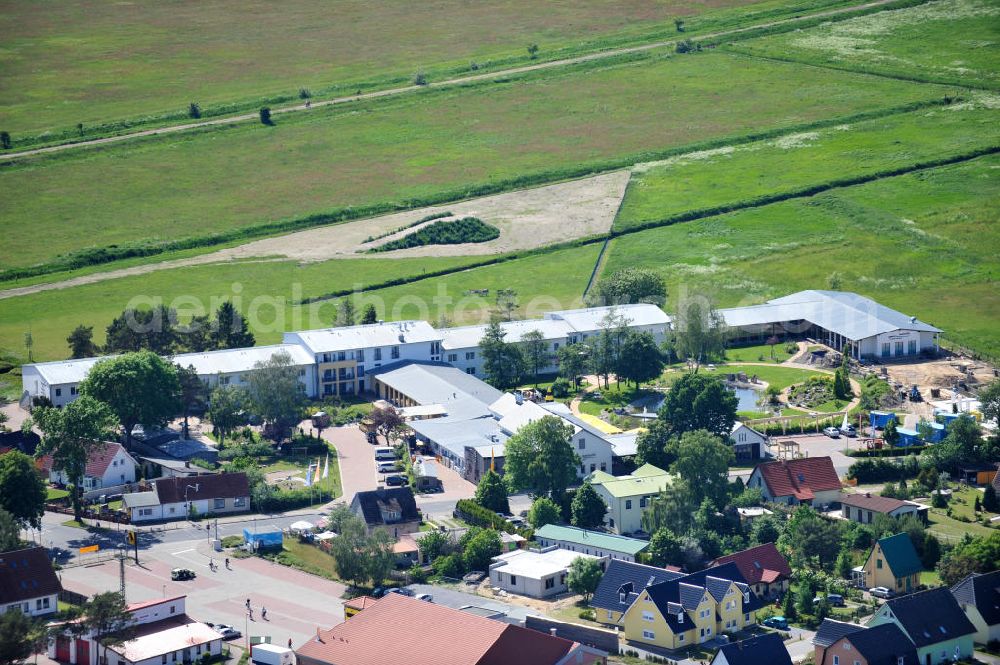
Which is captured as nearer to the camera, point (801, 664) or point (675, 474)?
point (801, 664)

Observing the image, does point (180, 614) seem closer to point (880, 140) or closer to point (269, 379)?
point (269, 379)

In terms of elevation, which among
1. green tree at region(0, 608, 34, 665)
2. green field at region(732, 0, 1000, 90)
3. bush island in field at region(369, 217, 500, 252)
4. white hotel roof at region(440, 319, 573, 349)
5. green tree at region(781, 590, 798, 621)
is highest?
green field at region(732, 0, 1000, 90)

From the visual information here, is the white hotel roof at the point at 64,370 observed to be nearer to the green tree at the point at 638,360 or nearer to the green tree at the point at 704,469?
the green tree at the point at 638,360

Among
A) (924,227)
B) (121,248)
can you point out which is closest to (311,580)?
(121,248)

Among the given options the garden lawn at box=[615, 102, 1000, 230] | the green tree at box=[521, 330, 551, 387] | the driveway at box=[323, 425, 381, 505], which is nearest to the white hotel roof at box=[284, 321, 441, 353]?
the green tree at box=[521, 330, 551, 387]

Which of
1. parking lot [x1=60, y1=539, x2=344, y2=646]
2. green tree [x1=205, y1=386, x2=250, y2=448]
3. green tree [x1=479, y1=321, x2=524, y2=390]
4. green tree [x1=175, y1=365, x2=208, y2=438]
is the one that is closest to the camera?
parking lot [x1=60, y1=539, x2=344, y2=646]

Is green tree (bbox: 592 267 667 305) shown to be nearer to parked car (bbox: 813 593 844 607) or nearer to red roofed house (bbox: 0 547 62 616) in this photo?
parked car (bbox: 813 593 844 607)

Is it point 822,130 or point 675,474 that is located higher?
point 822,130

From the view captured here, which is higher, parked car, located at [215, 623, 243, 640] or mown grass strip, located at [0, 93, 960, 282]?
mown grass strip, located at [0, 93, 960, 282]
